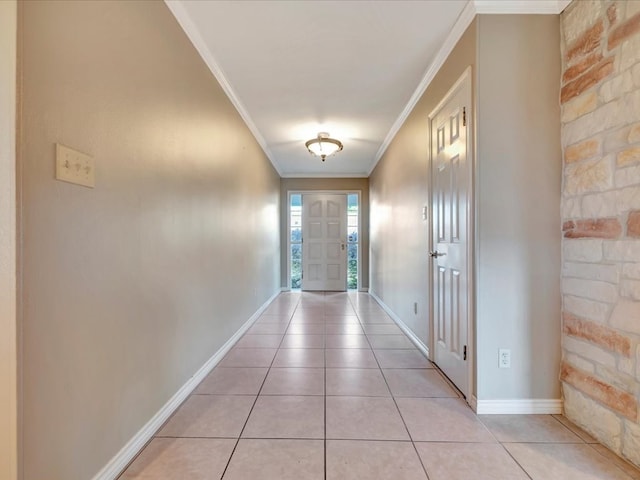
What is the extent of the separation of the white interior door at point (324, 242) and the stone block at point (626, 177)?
4.79m

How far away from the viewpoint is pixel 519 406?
173 centimetres

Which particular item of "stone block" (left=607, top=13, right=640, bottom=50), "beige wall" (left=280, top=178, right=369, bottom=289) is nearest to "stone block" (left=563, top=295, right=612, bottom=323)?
"stone block" (left=607, top=13, right=640, bottom=50)

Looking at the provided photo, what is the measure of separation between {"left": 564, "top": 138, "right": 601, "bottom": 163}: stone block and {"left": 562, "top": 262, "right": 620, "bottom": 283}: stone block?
0.54 metres

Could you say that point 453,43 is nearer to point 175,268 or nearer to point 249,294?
point 175,268

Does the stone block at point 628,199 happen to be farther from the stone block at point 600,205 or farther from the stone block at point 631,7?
the stone block at point 631,7

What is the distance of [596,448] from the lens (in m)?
1.45

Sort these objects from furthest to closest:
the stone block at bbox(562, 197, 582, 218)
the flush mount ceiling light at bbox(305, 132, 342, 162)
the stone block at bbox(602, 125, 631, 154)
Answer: the flush mount ceiling light at bbox(305, 132, 342, 162) < the stone block at bbox(562, 197, 582, 218) < the stone block at bbox(602, 125, 631, 154)

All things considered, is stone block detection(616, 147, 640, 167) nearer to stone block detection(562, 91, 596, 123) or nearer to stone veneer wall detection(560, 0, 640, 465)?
stone veneer wall detection(560, 0, 640, 465)

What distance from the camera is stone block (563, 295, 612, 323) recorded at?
57.6 inches

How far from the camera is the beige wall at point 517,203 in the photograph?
5.63 ft

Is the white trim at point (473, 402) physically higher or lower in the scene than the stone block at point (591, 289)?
lower

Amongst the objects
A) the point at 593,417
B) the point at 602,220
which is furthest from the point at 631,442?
the point at 602,220

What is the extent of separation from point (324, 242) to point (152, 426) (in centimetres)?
478
